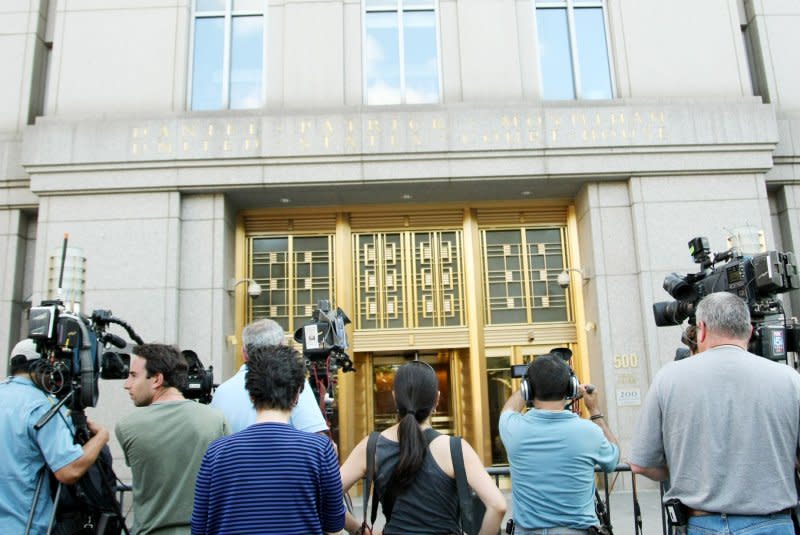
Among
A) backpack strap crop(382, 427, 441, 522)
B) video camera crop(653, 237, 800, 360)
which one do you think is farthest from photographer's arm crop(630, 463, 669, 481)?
video camera crop(653, 237, 800, 360)

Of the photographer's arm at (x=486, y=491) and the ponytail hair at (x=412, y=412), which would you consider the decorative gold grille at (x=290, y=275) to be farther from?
the photographer's arm at (x=486, y=491)

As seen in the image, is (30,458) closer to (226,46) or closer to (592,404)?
(592,404)

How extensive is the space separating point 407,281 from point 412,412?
27.6 feet

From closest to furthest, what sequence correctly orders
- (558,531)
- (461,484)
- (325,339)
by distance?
(461,484) → (558,531) → (325,339)

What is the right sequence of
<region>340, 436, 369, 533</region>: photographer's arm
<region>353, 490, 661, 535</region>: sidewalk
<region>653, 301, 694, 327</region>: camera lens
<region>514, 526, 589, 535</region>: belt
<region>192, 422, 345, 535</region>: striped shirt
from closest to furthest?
<region>192, 422, 345, 535</region>: striped shirt, <region>340, 436, 369, 533</region>: photographer's arm, <region>514, 526, 589, 535</region>: belt, <region>653, 301, 694, 327</region>: camera lens, <region>353, 490, 661, 535</region>: sidewalk

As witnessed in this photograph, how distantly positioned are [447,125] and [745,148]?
4.98 metres

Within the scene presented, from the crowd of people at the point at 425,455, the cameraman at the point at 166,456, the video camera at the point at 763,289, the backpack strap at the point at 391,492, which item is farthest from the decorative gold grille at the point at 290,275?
the backpack strap at the point at 391,492

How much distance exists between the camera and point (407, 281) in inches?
443

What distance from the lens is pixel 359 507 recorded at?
9.28 m

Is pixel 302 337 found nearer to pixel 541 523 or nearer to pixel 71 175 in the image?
pixel 541 523

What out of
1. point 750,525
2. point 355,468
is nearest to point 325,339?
point 355,468

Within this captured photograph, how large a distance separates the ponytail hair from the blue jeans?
136 cm

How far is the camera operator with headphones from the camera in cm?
303

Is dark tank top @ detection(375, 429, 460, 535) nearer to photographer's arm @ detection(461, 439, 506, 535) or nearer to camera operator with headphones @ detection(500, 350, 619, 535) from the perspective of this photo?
photographer's arm @ detection(461, 439, 506, 535)
